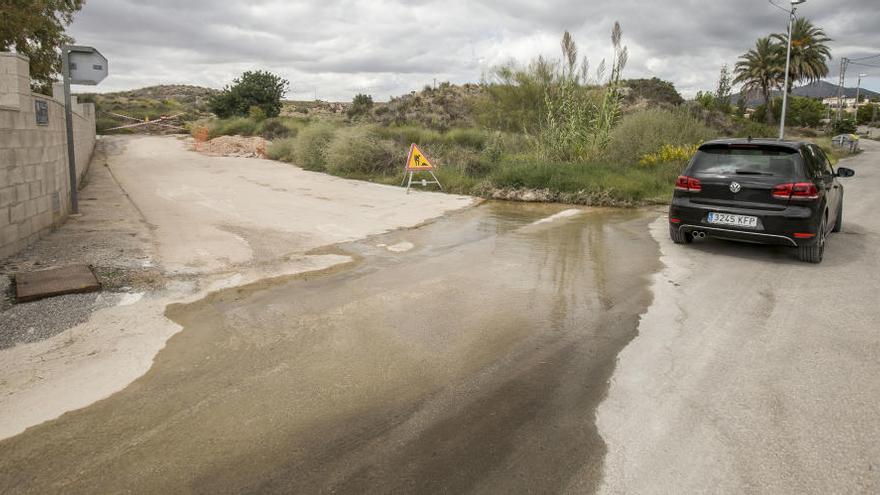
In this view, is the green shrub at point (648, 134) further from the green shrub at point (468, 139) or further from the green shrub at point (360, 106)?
the green shrub at point (360, 106)

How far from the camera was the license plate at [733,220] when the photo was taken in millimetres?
7002

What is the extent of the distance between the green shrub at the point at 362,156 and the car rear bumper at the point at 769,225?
11086 mm

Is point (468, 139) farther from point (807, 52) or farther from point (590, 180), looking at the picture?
point (807, 52)

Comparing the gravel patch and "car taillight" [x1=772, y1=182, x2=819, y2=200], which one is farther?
"car taillight" [x1=772, y1=182, x2=819, y2=200]

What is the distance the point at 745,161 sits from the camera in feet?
23.8

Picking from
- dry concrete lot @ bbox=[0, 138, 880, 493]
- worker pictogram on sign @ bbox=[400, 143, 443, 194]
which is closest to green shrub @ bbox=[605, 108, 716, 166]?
worker pictogram on sign @ bbox=[400, 143, 443, 194]

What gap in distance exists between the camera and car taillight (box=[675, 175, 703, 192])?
749cm

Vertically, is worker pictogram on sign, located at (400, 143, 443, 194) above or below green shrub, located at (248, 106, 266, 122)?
below

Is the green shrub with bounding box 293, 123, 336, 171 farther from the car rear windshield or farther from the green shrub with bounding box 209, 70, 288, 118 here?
the green shrub with bounding box 209, 70, 288, 118

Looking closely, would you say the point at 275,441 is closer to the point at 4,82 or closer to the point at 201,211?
the point at 4,82

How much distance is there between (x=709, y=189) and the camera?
7.38m

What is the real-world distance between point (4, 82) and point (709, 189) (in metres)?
8.81

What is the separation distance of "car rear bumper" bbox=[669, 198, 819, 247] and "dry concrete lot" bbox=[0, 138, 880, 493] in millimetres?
346

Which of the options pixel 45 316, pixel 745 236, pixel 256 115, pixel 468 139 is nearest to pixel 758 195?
pixel 745 236
